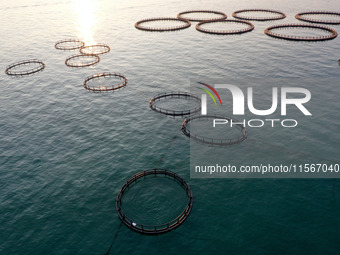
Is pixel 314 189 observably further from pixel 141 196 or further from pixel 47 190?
pixel 47 190

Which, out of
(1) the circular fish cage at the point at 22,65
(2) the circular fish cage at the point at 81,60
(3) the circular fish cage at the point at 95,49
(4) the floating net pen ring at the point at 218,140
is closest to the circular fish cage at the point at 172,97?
(4) the floating net pen ring at the point at 218,140

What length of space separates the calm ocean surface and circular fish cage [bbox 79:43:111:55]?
23719 millimetres

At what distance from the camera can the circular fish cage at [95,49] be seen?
174050mm

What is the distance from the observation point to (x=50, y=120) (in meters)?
113

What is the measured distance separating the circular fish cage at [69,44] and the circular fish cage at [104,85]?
4874 cm

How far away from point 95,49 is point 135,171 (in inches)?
4700

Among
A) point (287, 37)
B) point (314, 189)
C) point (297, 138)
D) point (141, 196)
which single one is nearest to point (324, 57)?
point (287, 37)

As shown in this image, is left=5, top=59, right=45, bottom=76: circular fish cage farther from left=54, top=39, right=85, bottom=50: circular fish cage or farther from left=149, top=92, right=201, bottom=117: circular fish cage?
left=149, top=92, right=201, bottom=117: circular fish cage

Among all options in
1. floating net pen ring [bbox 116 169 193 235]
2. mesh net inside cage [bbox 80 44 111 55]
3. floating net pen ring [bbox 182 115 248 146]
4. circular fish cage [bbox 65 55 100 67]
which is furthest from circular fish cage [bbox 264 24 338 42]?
floating net pen ring [bbox 116 169 193 235]

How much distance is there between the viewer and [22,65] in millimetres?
161375

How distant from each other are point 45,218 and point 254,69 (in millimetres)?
117997

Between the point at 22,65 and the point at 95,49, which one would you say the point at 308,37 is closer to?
the point at 95,49

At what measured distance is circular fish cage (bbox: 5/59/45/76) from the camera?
15175cm

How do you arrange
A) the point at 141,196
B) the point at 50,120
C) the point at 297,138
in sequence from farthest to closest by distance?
the point at 50,120
the point at 297,138
the point at 141,196
